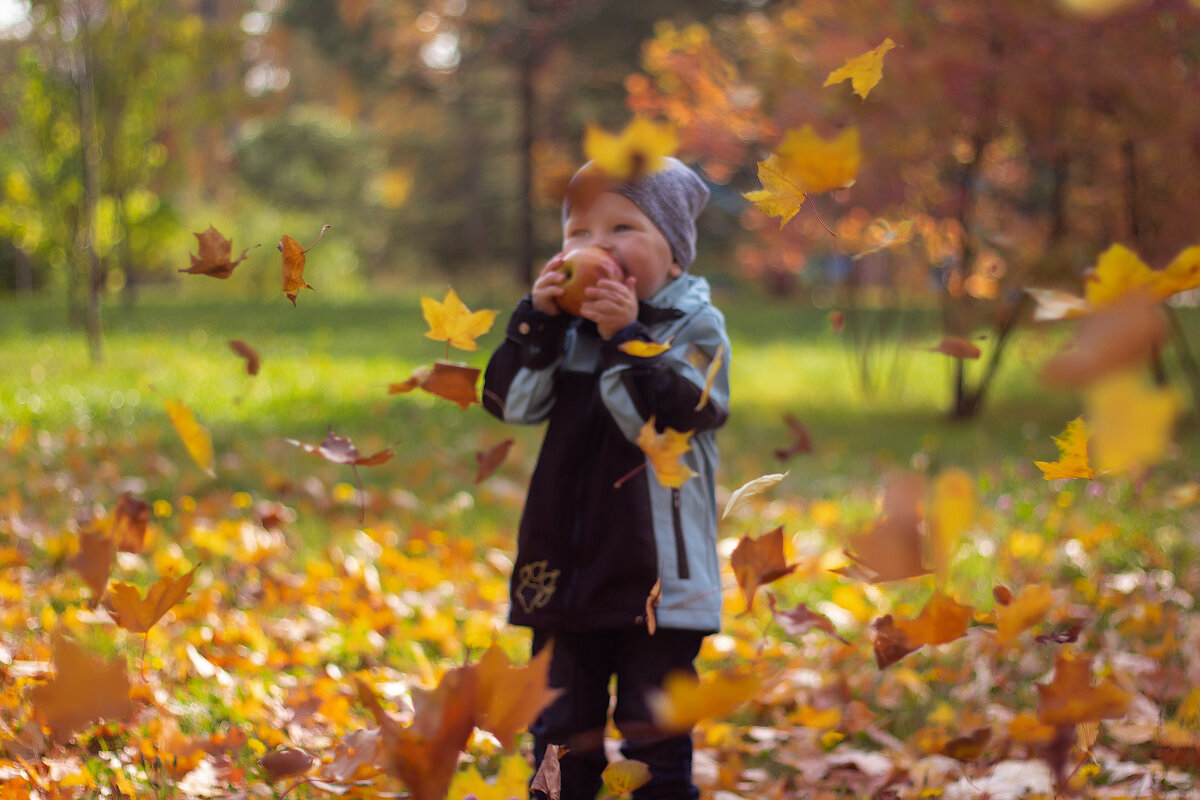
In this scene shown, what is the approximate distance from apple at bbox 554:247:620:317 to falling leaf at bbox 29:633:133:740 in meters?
0.89

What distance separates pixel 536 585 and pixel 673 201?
2.41 ft

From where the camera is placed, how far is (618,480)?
179cm

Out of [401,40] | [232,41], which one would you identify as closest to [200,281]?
[401,40]

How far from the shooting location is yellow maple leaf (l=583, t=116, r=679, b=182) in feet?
4.06

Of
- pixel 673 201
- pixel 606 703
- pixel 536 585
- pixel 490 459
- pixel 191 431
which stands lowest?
pixel 606 703

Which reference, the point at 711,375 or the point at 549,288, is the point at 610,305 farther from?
the point at 711,375

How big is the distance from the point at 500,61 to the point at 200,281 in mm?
6257

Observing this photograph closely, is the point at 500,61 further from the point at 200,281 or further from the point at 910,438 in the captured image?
the point at 910,438

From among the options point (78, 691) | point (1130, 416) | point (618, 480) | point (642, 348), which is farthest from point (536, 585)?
point (1130, 416)

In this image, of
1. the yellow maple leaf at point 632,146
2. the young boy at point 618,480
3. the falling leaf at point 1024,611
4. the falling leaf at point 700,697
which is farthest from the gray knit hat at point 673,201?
the falling leaf at point 700,697

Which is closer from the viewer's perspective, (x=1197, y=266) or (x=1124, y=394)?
(x=1124, y=394)

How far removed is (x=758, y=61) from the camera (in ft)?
22.1

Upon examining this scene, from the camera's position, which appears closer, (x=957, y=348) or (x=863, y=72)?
(x=863, y=72)

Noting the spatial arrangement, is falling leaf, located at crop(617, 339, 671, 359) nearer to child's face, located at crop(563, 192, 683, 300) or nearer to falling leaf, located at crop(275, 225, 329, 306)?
child's face, located at crop(563, 192, 683, 300)
